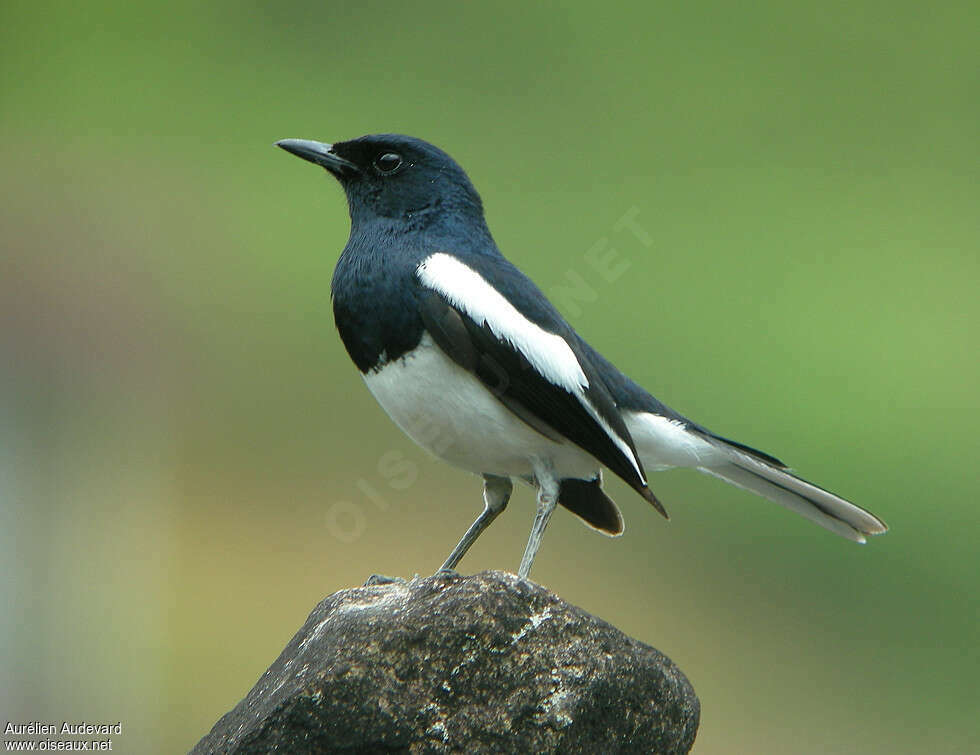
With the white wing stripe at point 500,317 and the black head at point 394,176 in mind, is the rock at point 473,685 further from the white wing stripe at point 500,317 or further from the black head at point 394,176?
the black head at point 394,176

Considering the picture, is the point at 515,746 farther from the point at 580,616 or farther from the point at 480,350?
the point at 480,350

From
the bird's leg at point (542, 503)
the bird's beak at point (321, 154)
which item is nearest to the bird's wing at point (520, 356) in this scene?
the bird's leg at point (542, 503)

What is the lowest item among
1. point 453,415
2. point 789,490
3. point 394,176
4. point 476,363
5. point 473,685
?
point 473,685

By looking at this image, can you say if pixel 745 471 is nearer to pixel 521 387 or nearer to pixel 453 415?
pixel 521 387

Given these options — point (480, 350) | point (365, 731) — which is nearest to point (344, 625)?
point (365, 731)

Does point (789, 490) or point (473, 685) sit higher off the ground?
point (789, 490)

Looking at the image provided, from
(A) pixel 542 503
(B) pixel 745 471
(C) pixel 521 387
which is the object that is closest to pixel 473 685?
(A) pixel 542 503

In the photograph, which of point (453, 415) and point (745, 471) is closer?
point (453, 415)
